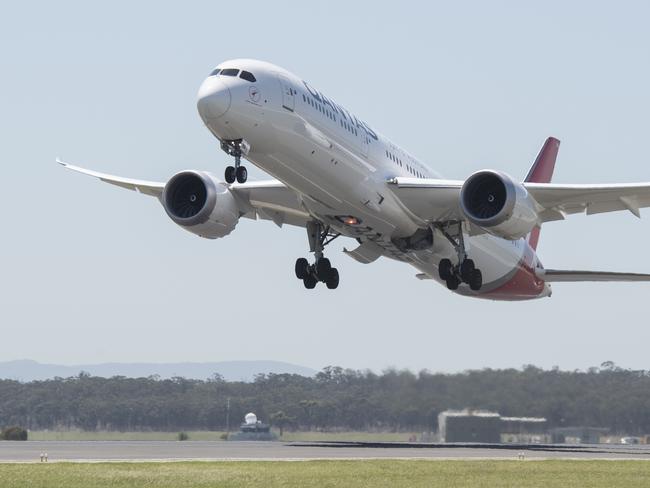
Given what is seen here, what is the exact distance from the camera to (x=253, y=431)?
66.9 metres

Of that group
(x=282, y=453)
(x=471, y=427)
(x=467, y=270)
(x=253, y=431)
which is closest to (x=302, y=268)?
(x=467, y=270)

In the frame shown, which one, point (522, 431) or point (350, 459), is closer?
point (350, 459)

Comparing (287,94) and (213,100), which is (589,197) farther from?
(213,100)

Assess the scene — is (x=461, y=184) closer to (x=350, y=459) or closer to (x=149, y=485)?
(x=350, y=459)

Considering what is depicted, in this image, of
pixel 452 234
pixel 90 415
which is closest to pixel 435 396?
pixel 452 234

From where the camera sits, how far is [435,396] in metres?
55.5

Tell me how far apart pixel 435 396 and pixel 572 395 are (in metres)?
7.75

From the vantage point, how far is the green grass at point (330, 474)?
32.0 meters

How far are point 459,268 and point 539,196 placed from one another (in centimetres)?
373

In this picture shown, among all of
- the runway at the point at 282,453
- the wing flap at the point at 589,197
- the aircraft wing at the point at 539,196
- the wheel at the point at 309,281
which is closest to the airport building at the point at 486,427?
the runway at the point at 282,453

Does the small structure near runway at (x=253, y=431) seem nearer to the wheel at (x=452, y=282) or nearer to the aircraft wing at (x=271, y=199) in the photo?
the aircraft wing at (x=271, y=199)

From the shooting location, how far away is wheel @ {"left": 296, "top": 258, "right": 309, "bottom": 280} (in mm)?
42344

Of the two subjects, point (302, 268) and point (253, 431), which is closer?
point (302, 268)

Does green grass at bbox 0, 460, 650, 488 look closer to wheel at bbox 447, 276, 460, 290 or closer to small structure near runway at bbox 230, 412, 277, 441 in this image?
wheel at bbox 447, 276, 460, 290
